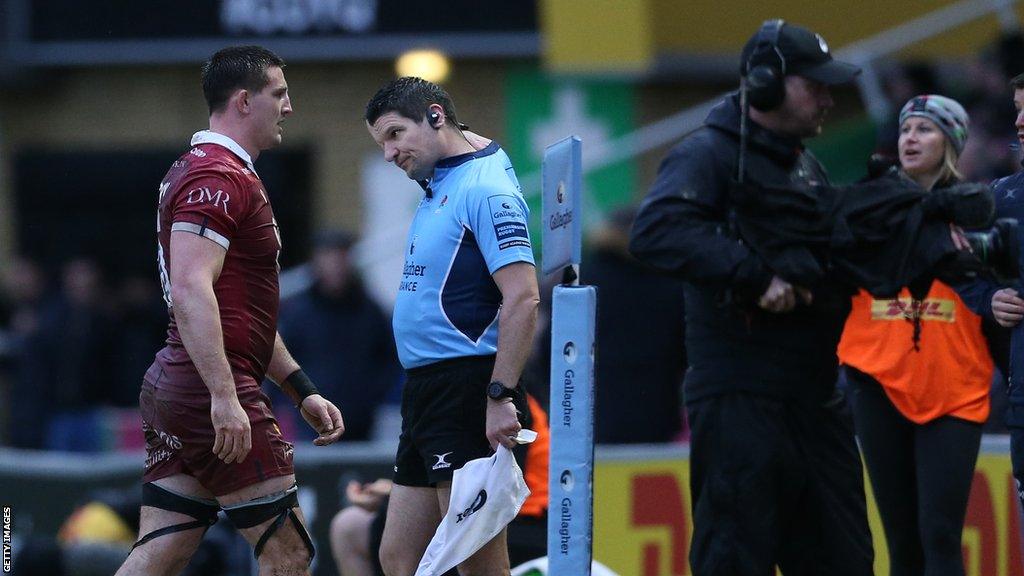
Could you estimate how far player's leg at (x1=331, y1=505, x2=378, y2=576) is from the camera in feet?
22.6

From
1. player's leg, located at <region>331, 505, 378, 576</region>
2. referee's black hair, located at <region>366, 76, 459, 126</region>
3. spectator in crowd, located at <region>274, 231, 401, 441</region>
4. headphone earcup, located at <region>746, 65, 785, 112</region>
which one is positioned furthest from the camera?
spectator in crowd, located at <region>274, 231, 401, 441</region>

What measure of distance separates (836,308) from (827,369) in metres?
0.19

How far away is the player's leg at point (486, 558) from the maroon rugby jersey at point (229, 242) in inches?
29.2

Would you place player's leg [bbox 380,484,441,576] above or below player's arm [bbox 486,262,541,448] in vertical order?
below

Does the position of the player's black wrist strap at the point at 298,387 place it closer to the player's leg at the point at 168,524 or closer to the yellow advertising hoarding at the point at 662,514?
the player's leg at the point at 168,524

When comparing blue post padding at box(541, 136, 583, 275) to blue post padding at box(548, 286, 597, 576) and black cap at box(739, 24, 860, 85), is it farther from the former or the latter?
black cap at box(739, 24, 860, 85)

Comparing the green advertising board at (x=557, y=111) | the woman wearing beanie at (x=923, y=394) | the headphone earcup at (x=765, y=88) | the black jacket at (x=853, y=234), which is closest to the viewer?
the black jacket at (x=853, y=234)

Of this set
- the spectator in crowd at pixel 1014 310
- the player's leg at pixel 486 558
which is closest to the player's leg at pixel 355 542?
the player's leg at pixel 486 558

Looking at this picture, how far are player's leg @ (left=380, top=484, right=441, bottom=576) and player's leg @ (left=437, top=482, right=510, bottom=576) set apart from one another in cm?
9

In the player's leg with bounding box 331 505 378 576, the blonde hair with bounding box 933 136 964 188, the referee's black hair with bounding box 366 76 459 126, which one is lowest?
the player's leg with bounding box 331 505 378 576

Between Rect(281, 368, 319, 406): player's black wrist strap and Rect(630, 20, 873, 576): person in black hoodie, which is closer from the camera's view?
Rect(630, 20, 873, 576): person in black hoodie

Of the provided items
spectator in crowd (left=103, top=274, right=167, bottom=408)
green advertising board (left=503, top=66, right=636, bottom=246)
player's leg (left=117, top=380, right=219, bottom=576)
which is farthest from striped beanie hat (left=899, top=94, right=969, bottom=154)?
green advertising board (left=503, top=66, right=636, bottom=246)

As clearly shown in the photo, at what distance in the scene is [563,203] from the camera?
501cm

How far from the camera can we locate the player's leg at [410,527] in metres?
5.57
